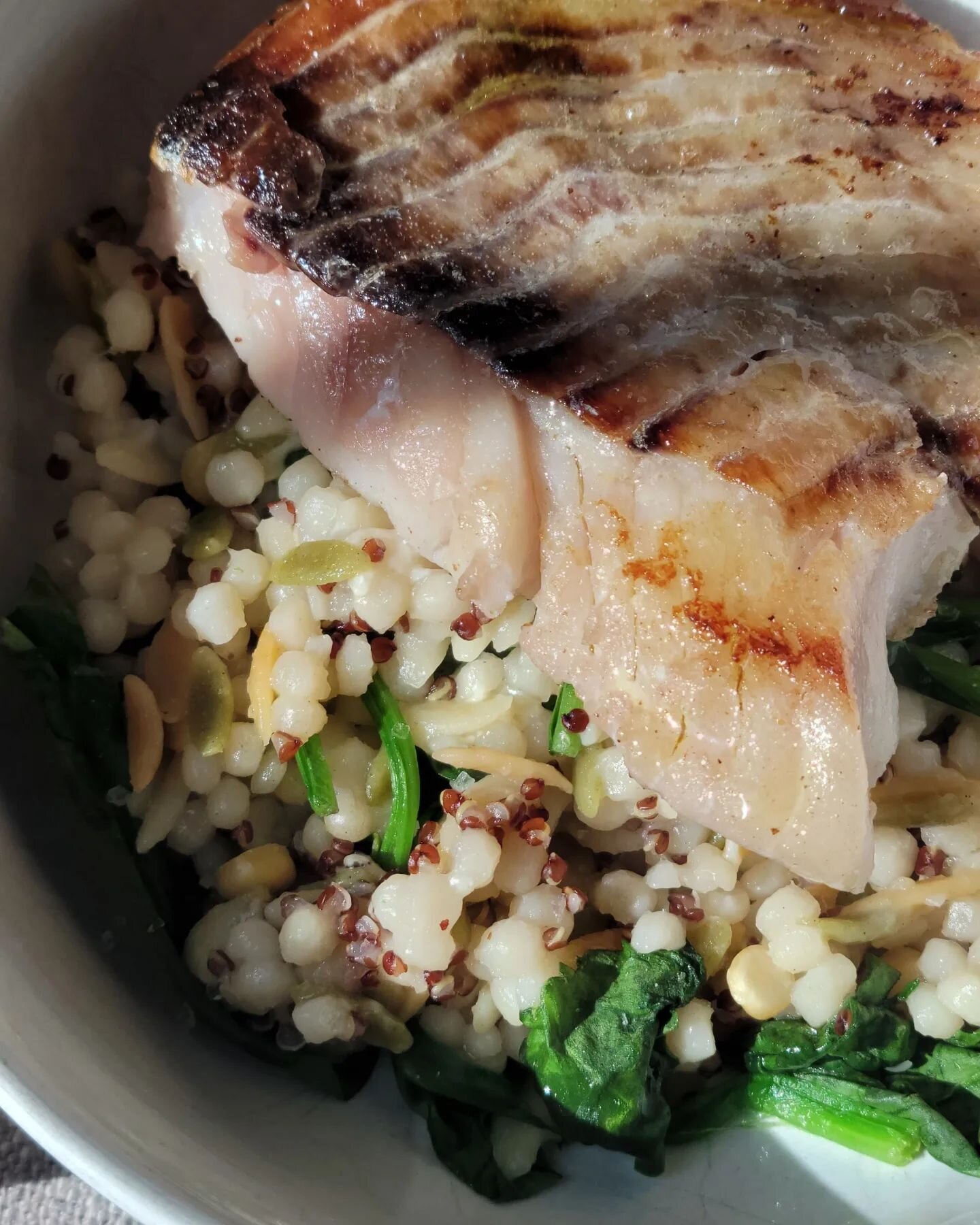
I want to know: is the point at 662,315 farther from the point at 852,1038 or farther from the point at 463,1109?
the point at 463,1109

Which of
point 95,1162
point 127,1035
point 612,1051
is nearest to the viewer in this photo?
point 95,1162

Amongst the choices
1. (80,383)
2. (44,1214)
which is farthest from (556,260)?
(44,1214)

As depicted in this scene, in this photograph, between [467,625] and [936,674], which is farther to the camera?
[936,674]

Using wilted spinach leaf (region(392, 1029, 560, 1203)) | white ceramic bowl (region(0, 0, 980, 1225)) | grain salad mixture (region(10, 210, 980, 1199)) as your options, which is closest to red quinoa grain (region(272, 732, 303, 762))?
grain salad mixture (region(10, 210, 980, 1199))

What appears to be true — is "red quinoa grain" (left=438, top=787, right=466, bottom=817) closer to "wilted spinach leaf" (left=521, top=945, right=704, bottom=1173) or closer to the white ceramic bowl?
"wilted spinach leaf" (left=521, top=945, right=704, bottom=1173)

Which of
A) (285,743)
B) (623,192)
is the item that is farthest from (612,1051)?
(623,192)

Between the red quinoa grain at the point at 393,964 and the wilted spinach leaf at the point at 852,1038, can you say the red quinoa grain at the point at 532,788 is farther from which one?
the wilted spinach leaf at the point at 852,1038
